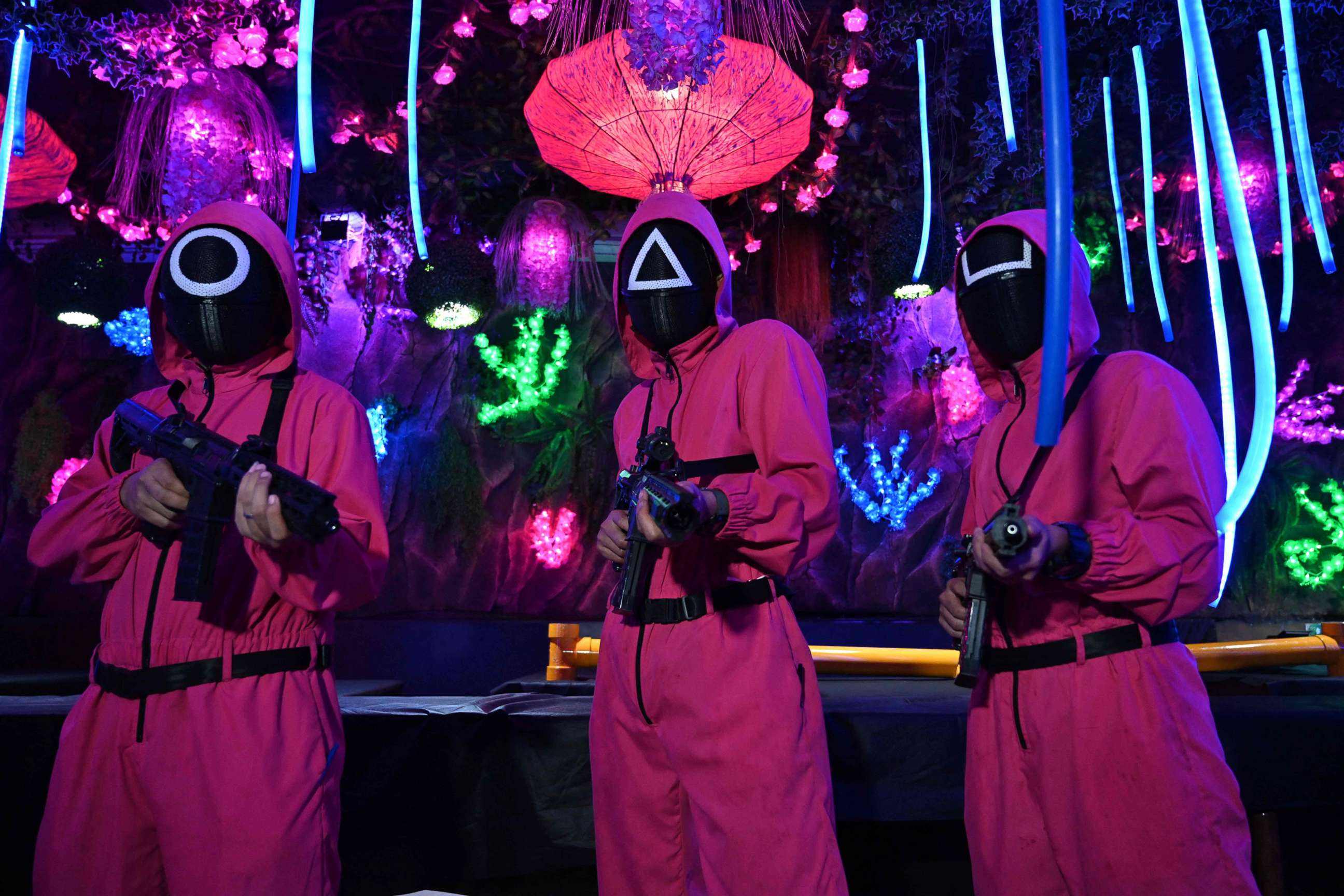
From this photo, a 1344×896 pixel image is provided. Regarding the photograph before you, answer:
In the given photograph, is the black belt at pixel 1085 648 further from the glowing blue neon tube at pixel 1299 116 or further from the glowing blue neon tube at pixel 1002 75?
the glowing blue neon tube at pixel 1002 75

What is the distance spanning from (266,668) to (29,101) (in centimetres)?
536

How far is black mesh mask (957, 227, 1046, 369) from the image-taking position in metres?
2.03

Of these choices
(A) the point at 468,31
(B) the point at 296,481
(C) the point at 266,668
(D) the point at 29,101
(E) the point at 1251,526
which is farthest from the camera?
(E) the point at 1251,526

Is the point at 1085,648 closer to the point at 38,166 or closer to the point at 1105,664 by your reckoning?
the point at 1105,664

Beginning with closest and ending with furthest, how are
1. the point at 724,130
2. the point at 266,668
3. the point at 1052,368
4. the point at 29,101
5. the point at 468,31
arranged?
1. the point at 1052,368
2. the point at 266,668
3. the point at 724,130
4. the point at 468,31
5. the point at 29,101

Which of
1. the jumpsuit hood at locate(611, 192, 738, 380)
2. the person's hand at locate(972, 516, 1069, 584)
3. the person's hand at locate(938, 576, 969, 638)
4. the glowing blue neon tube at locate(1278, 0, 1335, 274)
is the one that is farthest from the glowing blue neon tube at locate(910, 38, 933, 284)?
the person's hand at locate(972, 516, 1069, 584)

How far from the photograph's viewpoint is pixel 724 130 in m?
3.94

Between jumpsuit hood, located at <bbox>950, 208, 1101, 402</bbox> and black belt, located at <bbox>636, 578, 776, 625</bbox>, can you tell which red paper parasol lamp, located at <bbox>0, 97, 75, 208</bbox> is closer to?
black belt, located at <bbox>636, 578, 776, 625</bbox>

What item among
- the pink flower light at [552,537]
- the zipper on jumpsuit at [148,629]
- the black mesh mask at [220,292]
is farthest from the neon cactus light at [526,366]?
the zipper on jumpsuit at [148,629]

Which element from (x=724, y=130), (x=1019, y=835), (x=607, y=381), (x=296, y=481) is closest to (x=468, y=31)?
(x=724, y=130)

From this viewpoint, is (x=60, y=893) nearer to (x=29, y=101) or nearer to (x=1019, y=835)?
(x=1019, y=835)

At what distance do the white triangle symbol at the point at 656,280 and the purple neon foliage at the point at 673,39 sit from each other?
1477 mm

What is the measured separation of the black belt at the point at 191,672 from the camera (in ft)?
5.75

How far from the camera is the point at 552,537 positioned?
21.8 ft
